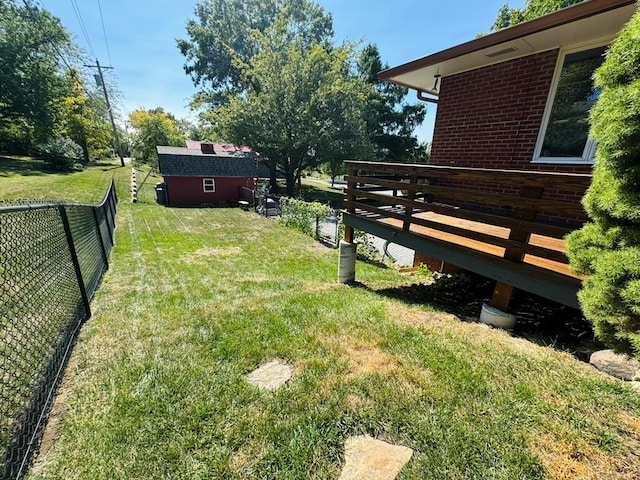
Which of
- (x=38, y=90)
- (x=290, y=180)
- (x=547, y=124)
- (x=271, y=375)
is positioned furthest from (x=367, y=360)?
(x=38, y=90)

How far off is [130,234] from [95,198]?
24.4ft

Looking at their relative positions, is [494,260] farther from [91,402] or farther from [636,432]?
[91,402]

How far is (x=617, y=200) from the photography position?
1.80 meters

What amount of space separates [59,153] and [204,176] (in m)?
13.7

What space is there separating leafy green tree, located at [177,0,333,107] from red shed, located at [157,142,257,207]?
22.3ft

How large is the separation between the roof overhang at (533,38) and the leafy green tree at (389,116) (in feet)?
59.5

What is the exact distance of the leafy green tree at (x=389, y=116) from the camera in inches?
910

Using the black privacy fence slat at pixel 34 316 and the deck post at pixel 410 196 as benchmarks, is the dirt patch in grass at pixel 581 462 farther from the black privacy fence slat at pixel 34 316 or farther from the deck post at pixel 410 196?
the black privacy fence slat at pixel 34 316

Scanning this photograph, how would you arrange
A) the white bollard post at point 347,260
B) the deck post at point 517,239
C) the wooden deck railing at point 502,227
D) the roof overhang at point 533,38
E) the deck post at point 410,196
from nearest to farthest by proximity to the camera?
the wooden deck railing at point 502,227, the deck post at point 517,239, the roof overhang at point 533,38, the deck post at point 410,196, the white bollard post at point 347,260

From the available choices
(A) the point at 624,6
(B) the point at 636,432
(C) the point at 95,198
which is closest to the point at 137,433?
(B) the point at 636,432

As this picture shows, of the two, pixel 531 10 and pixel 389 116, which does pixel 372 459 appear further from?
pixel 389 116

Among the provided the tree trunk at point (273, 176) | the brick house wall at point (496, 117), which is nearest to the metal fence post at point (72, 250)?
the brick house wall at point (496, 117)

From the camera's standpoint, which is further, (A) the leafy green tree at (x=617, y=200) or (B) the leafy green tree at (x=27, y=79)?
(B) the leafy green tree at (x=27, y=79)

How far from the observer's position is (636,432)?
1.86 meters
